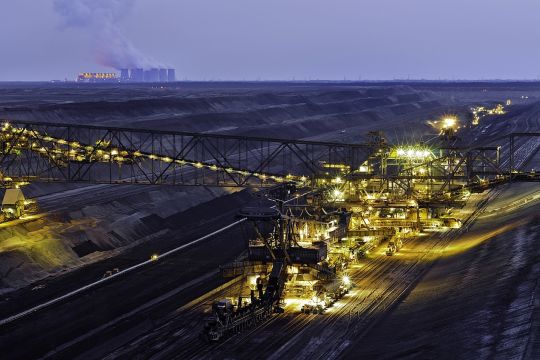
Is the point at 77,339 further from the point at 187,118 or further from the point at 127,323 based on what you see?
the point at 187,118

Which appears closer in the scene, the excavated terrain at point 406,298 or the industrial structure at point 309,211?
the excavated terrain at point 406,298

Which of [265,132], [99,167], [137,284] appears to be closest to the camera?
[137,284]

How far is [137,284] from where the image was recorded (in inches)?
2621

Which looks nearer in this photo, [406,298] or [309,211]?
[406,298]

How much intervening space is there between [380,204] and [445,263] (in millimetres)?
9560

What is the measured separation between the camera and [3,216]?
85562 mm

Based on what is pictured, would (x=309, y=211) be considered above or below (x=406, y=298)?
above

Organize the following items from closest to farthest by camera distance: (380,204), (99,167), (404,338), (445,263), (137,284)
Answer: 1. (404,338)
2. (137,284)
3. (445,263)
4. (380,204)
5. (99,167)

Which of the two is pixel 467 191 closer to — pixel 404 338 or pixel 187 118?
pixel 404 338

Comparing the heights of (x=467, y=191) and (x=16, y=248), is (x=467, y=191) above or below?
above

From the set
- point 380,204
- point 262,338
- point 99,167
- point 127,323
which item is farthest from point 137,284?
point 99,167

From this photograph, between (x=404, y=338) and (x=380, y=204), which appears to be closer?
(x=404, y=338)

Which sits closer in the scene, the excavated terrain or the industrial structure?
the excavated terrain

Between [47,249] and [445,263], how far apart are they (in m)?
34.5
